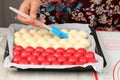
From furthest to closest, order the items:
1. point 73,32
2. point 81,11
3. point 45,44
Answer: point 81,11, point 73,32, point 45,44

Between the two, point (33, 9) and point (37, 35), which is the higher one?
point (33, 9)

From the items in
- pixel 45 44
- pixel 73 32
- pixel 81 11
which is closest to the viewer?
pixel 45 44

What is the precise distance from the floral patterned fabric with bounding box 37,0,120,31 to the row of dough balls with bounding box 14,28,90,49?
228 mm

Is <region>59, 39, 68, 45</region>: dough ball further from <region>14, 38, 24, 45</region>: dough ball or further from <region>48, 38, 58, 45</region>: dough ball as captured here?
<region>14, 38, 24, 45</region>: dough ball

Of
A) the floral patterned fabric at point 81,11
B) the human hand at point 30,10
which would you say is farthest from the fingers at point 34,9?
the floral patterned fabric at point 81,11

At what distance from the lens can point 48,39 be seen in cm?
101

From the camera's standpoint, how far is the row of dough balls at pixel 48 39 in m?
0.97

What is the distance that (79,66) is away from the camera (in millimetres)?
827

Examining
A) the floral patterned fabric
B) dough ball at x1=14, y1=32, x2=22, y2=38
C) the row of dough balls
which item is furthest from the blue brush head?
the floral patterned fabric

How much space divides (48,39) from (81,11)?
345mm

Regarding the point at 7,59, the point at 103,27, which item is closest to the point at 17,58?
the point at 7,59

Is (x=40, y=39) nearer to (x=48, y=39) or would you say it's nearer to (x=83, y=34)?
(x=48, y=39)

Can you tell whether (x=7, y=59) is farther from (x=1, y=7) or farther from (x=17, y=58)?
(x=1, y=7)

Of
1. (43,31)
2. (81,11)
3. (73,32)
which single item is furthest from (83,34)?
(81,11)
